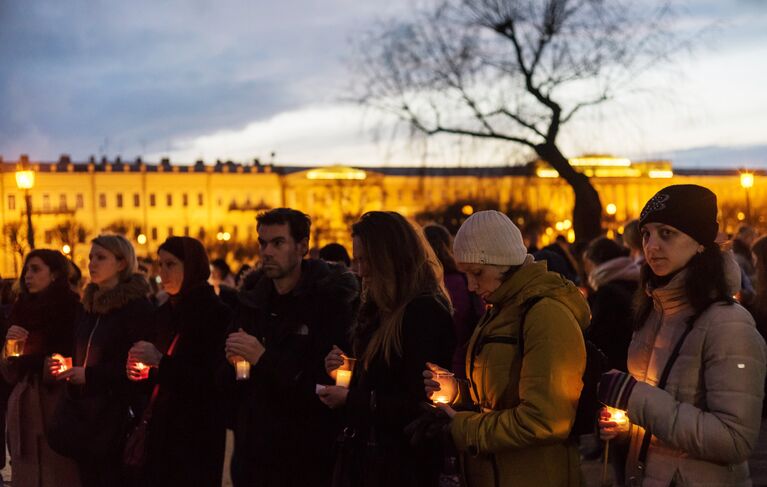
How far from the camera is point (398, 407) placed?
432 cm

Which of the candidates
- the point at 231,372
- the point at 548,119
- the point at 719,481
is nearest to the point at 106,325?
the point at 231,372

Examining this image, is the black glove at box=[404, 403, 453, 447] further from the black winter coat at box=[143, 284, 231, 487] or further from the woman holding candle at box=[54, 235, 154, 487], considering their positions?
the woman holding candle at box=[54, 235, 154, 487]

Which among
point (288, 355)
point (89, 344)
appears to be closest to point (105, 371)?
point (89, 344)

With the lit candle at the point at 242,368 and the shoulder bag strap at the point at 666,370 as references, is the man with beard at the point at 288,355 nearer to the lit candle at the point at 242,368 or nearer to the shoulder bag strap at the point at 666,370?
the lit candle at the point at 242,368

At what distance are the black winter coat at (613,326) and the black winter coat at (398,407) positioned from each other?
2.61 meters

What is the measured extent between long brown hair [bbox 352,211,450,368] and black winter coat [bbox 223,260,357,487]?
2.22 ft

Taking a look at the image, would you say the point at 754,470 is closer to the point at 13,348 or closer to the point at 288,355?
the point at 288,355

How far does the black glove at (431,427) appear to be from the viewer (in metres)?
3.82

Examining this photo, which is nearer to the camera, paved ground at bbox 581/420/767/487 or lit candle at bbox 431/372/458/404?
lit candle at bbox 431/372/458/404

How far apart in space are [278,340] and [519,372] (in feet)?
6.12

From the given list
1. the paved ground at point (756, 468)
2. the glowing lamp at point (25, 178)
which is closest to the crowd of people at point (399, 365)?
the paved ground at point (756, 468)

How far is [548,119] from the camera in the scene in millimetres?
17125

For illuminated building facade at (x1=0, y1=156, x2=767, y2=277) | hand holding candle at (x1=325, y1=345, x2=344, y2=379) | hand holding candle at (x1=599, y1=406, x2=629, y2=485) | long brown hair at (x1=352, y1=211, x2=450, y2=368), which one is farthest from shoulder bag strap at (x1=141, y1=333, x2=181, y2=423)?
illuminated building facade at (x1=0, y1=156, x2=767, y2=277)

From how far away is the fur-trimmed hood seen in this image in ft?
21.9
